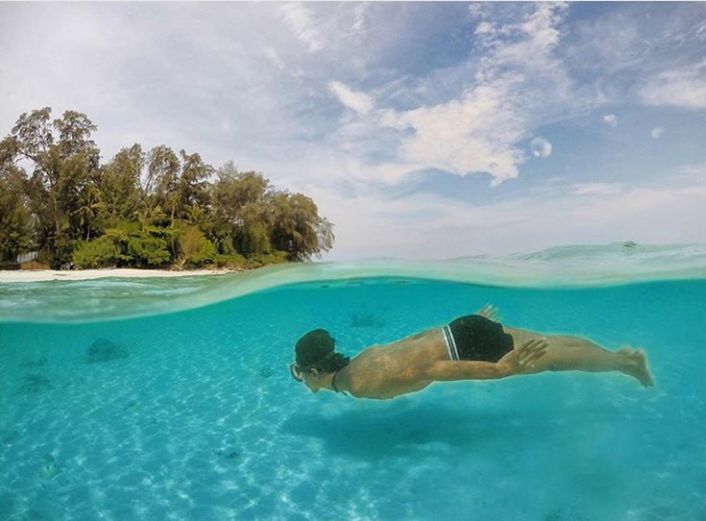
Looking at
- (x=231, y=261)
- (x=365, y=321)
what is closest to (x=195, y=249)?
(x=231, y=261)

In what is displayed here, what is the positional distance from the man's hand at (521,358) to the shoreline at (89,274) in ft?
35.7

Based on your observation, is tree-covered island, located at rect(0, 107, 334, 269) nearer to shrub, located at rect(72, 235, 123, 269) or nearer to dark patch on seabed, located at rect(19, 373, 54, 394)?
shrub, located at rect(72, 235, 123, 269)

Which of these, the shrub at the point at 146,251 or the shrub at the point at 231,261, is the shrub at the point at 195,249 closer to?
the shrub at the point at 231,261

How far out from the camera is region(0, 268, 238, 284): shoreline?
13.7 metres

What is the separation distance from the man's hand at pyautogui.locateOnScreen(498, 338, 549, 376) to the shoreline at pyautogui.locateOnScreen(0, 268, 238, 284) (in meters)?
10.9

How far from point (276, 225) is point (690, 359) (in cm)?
2143

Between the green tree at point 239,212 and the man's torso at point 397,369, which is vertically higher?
the green tree at point 239,212

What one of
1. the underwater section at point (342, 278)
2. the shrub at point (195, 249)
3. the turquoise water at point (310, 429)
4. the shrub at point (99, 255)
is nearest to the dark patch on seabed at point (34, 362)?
the turquoise water at point (310, 429)

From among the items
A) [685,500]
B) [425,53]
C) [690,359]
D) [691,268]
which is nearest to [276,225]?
[425,53]

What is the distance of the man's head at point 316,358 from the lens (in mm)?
6594

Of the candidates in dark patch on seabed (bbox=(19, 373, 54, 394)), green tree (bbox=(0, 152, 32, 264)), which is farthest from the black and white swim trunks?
green tree (bbox=(0, 152, 32, 264))

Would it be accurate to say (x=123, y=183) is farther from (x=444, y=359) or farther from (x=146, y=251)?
(x=444, y=359)

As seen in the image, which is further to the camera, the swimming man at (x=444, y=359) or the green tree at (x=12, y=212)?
the green tree at (x=12, y=212)

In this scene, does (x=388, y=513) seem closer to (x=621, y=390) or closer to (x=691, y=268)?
(x=621, y=390)
